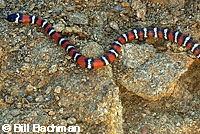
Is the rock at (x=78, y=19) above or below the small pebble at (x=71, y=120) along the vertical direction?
above

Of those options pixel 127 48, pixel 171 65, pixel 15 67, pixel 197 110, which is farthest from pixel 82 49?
pixel 197 110

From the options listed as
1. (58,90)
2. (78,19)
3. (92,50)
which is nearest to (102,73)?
(92,50)

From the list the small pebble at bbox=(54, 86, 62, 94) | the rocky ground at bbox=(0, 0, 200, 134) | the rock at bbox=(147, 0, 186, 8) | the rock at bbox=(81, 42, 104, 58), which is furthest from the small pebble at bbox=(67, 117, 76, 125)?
the rock at bbox=(147, 0, 186, 8)

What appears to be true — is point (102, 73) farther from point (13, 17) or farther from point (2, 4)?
point (2, 4)

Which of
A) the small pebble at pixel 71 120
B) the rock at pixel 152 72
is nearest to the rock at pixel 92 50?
the rock at pixel 152 72

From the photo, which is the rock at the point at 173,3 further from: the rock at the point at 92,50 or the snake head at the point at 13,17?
the snake head at the point at 13,17

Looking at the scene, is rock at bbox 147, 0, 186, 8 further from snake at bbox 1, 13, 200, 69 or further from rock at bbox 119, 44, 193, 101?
rock at bbox 119, 44, 193, 101

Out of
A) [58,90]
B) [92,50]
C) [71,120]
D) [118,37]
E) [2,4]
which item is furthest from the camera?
[2,4]
